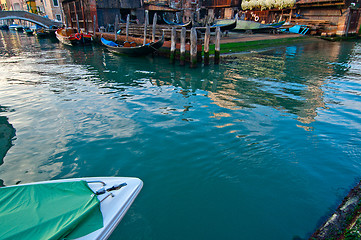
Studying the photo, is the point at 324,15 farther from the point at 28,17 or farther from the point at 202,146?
the point at 28,17

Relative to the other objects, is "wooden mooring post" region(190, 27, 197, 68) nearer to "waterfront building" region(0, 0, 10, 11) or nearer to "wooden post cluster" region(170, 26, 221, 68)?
"wooden post cluster" region(170, 26, 221, 68)

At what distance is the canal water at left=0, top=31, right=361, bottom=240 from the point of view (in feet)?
11.1

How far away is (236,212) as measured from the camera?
344 cm

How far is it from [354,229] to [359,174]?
2.23 m

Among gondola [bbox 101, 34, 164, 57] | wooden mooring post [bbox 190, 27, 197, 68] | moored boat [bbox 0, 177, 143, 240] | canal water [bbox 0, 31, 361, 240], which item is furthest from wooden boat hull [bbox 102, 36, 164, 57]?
moored boat [bbox 0, 177, 143, 240]

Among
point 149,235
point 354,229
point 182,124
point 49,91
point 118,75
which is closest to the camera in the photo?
point 354,229

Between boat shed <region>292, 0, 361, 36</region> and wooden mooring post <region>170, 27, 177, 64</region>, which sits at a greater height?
boat shed <region>292, 0, 361, 36</region>

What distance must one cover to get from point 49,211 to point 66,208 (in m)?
0.18

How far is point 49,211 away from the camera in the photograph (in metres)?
2.61

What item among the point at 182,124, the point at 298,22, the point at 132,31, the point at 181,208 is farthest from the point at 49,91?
the point at 298,22

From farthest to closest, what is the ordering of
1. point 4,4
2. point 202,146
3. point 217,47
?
point 4,4 < point 217,47 < point 202,146

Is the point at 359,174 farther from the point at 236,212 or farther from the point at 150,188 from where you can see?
the point at 150,188

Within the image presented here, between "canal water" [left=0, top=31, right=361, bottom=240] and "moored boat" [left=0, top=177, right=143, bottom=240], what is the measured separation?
597 mm

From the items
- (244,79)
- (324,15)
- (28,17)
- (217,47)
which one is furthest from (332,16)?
(28,17)
